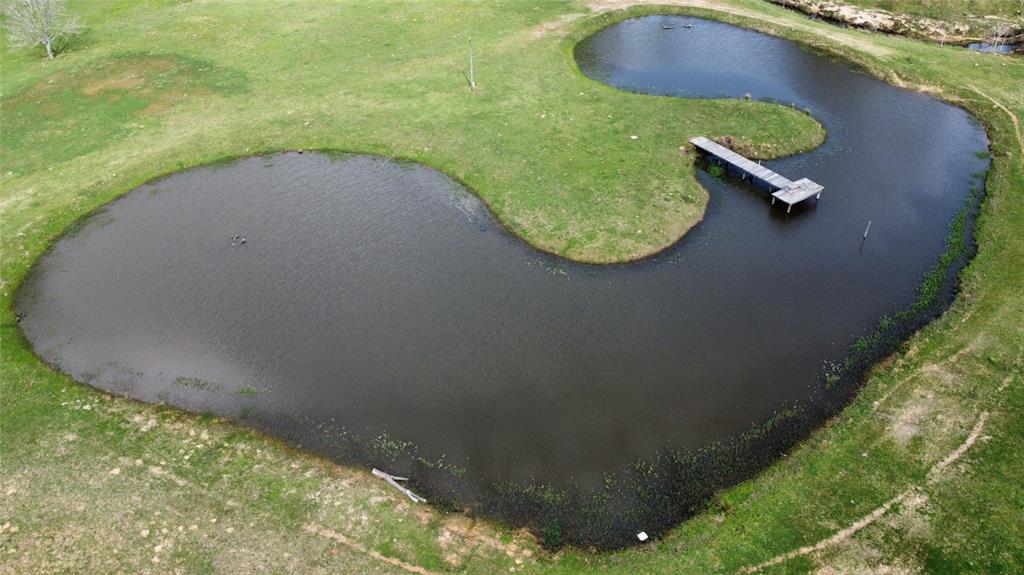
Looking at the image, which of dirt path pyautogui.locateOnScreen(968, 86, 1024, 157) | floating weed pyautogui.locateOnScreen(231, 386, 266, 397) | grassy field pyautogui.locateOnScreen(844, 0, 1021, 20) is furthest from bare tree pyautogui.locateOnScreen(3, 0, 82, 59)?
grassy field pyautogui.locateOnScreen(844, 0, 1021, 20)

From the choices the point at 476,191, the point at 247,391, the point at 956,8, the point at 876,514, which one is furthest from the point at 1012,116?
the point at 247,391

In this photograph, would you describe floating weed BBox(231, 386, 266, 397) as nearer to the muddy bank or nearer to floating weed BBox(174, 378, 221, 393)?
floating weed BBox(174, 378, 221, 393)

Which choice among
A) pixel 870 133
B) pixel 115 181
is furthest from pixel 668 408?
pixel 115 181

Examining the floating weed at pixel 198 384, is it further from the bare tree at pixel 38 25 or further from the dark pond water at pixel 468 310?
the bare tree at pixel 38 25

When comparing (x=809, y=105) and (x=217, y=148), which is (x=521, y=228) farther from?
(x=809, y=105)

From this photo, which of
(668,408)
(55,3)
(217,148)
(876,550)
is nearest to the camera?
(876,550)

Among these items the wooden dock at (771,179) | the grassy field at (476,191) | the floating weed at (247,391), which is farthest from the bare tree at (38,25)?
the wooden dock at (771,179)
